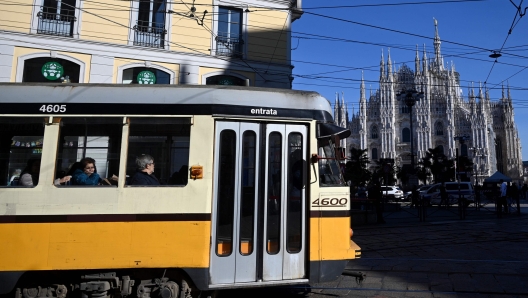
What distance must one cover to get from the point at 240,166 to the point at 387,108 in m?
72.6

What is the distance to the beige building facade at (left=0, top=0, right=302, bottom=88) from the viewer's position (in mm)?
12219

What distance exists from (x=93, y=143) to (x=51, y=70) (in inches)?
394

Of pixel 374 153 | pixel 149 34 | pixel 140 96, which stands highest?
pixel 374 153

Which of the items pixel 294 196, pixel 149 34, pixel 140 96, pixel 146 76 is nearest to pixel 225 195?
pixel 294 196

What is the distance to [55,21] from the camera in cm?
1252

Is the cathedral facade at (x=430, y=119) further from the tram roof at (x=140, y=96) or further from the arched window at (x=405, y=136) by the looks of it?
the tram roof at (x=140, y=96)

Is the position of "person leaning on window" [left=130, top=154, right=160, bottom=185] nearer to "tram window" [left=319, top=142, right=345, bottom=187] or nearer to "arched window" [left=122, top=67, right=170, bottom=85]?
"tram window" [left=319, top=142, right=345, bottom=187]

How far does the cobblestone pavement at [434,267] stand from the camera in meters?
4.99

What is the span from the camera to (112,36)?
1290cm

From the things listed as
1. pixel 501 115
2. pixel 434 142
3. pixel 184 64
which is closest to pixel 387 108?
pixel 434 142

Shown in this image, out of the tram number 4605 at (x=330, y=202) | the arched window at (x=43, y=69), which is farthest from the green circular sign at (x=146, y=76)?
the tram number 4605 at (x=330, y=202)

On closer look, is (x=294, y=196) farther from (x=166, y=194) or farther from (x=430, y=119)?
(x=430, y=119)

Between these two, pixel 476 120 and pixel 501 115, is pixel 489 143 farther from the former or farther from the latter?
pixel 501 115

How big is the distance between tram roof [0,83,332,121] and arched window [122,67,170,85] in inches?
361
